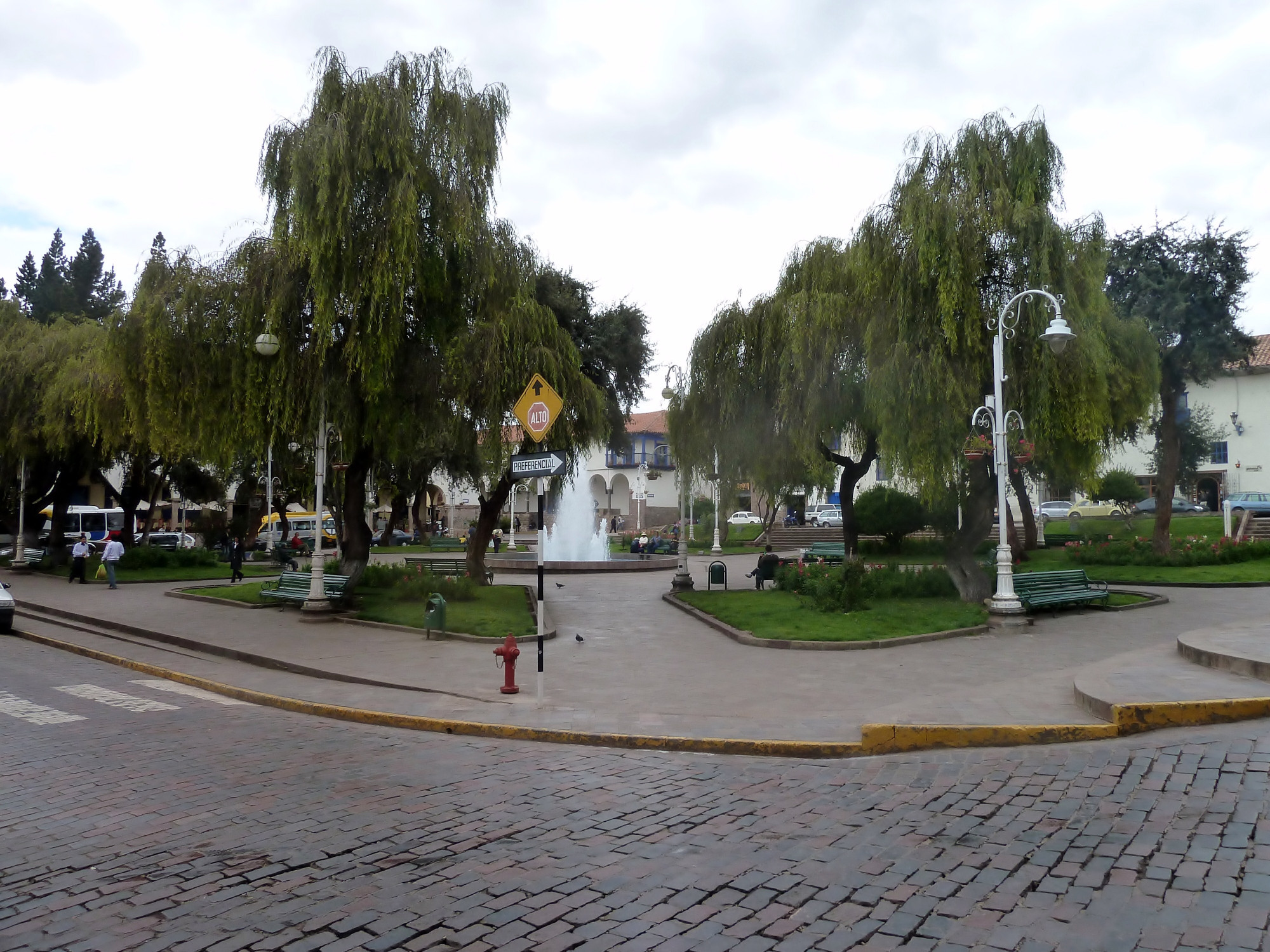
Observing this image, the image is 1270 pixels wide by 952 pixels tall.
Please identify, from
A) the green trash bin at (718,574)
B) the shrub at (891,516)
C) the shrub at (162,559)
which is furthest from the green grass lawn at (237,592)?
the shrub at (891,516)

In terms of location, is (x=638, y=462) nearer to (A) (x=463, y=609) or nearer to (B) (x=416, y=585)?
(B) (x=416, y=585)

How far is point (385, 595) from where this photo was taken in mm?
19734

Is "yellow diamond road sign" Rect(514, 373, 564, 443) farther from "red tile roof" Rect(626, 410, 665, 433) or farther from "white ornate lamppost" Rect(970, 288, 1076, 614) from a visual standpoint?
"red tile roof" Rect(626, 410, 665, 433)

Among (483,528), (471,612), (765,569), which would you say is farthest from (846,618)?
(483,528)

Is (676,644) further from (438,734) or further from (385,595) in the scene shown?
(385,595)

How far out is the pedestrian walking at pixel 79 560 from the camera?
2738 cm

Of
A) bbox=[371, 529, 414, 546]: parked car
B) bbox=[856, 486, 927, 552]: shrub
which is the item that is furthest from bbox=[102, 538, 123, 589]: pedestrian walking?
bbox=[371, 529, 414, 546]: parked car

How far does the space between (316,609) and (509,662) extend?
8.60 meters

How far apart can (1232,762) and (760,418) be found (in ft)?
50.7

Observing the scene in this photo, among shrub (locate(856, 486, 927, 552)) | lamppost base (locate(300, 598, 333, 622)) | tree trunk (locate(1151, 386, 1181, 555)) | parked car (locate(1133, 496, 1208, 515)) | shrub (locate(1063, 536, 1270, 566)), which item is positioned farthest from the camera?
parked car (locate(1133, 496, 1208, 515))

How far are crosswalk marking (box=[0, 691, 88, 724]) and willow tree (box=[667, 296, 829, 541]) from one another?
14842 millimetres

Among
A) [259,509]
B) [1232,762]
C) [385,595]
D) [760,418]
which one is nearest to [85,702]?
[385,595]

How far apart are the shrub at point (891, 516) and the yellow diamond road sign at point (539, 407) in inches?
973

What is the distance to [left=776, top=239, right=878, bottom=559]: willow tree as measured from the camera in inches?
749
